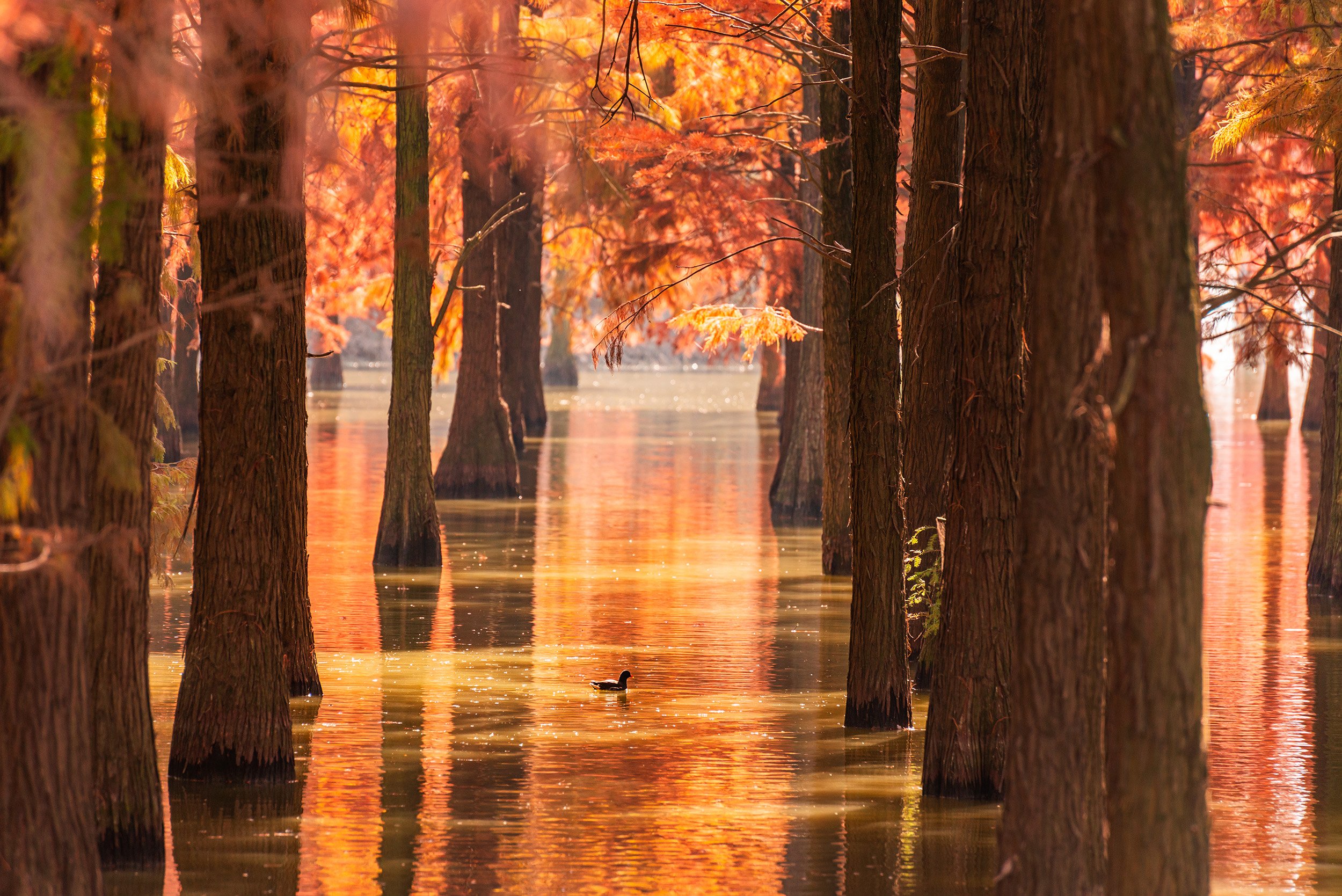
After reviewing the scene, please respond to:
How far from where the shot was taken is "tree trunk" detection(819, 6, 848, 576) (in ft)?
57.7

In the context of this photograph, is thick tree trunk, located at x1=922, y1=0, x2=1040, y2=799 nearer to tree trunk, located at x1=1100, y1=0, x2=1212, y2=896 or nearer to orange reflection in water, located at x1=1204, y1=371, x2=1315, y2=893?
orange reflection in water, located at x1=1204, y1=371, x2=1315, y2=893

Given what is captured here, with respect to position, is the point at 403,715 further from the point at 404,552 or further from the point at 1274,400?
the point at 1274,400

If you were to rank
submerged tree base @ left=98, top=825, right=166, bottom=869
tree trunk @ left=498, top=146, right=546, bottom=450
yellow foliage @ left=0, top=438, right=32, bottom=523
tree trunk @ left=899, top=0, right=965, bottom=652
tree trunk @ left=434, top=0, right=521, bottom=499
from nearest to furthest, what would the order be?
1. yellow foliage @ left=0, top=438, right=32, bottom=523
2. submerged tree base @ left=98, top=825, right=166, bottom=869
3. tree trunk @ left=899, top=0, right=965, bottom=652
4. tree trunk @ left=434, top=0, right=521, bottom=499
5. tree trunk @ left=498, top=146, right=546, bottom=450

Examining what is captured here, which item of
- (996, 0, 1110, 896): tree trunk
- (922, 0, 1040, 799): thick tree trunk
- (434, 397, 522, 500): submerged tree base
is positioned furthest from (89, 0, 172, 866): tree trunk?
(434, 397, 522, 500): submerged tree base

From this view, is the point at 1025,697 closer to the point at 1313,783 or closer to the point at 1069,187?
the point at 1069,187

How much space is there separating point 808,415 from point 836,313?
5871mm

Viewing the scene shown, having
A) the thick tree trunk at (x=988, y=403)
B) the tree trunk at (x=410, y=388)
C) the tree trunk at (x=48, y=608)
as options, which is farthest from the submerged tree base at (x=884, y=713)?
the tree trunk at (x=410, y=388)

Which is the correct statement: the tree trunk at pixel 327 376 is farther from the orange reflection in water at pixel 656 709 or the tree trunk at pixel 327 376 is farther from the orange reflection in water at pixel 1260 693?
the orange reflection in water at pixel 1260 693

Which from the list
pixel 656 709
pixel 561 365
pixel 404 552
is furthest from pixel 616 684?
pixel 561 365

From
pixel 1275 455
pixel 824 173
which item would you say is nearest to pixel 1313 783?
pixel 824 173

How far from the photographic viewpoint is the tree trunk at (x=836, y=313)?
17.6 m

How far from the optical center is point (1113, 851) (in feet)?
18.6

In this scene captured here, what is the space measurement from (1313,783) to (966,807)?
2149mm

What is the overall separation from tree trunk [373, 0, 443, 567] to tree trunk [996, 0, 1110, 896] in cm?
1162
